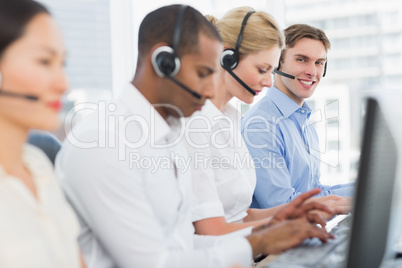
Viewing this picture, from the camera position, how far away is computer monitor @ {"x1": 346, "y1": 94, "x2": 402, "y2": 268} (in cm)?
77

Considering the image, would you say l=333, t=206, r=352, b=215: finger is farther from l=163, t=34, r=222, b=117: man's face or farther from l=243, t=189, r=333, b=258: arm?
l=163, t=34, r=222, b=117: man's face

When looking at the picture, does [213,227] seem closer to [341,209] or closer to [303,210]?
[303,210]

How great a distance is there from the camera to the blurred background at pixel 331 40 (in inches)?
144

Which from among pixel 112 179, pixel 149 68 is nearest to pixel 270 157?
pixel 149 68

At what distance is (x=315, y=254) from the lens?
1.07m

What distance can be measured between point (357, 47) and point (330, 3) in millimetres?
407

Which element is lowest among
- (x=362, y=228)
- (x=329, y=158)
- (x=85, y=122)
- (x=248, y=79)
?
(x=329, y=158)

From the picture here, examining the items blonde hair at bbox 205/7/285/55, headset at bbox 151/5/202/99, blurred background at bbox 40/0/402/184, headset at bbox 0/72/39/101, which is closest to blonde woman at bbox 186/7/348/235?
blonde hair at bbox 205/7/285/55

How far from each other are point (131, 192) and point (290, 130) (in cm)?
129

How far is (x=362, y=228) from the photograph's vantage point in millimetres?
824

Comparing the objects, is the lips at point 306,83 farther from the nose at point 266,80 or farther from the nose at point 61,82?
the nose at point 61,82

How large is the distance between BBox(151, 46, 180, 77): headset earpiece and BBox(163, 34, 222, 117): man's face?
27mm

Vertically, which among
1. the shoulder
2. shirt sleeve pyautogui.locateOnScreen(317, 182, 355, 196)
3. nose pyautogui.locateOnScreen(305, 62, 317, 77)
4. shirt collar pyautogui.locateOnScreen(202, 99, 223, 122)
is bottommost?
shirt sleeve pyautogui.locateOnScreen(317, 182, 355, 196)

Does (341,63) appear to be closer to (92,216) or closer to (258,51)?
(258,51)
